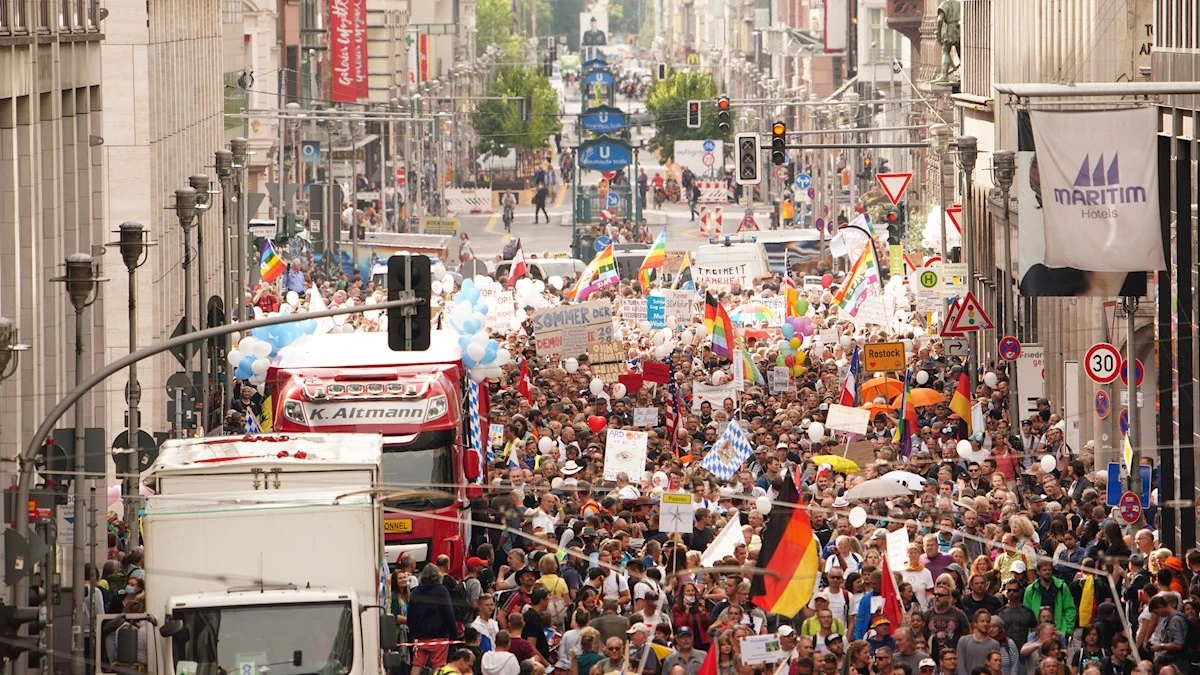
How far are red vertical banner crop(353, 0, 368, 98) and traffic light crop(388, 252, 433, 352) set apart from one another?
8045cm

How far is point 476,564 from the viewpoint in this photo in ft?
→ 77.1

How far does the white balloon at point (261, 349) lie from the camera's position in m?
30.4

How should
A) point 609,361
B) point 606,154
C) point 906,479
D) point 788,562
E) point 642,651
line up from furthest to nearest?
1. point 606,154
2. point 609,361
3. point 906,479
4. point 788,562
5. point 642,651

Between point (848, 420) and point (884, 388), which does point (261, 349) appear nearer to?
point (848, 420)

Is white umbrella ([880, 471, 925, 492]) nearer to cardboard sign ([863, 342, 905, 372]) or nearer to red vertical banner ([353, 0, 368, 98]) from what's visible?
cardboard sign ([863, 342, 905, 372])

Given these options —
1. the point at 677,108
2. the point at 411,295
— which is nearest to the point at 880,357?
the point at 411,295

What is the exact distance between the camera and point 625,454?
28141 millimetres

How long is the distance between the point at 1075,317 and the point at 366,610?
2436 cm

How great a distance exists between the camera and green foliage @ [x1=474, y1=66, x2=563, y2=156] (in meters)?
129

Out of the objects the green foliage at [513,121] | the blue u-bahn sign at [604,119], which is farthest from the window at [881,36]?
the green foliage at [513,121]

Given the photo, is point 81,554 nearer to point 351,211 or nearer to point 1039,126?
point 1039,126

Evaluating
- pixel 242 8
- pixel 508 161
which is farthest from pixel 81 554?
pixel 508 161

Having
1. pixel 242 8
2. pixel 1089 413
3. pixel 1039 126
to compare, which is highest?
pixel 242 8

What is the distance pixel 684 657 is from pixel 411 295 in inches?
185
